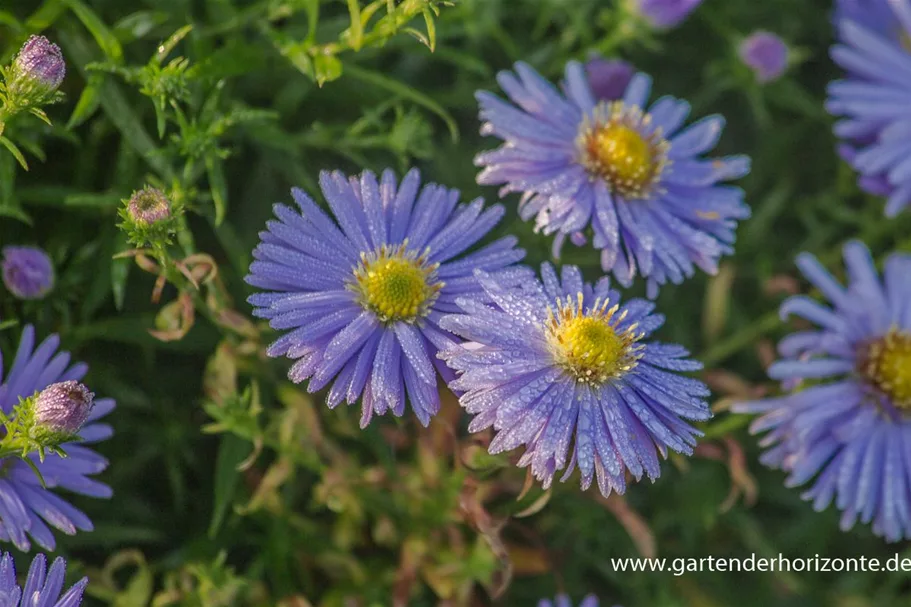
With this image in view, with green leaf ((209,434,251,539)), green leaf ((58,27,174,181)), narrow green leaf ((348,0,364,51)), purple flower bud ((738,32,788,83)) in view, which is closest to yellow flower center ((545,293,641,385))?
narrow green leaf ((348,0,364,51))

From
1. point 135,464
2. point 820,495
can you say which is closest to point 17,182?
point 135,464

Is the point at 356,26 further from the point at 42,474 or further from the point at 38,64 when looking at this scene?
the point at 42,474

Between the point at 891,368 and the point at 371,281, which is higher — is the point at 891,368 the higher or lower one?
the higher one

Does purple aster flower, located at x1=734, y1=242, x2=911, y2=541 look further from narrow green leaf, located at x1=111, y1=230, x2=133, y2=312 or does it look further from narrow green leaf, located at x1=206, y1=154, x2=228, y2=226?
narrow green leaf, located at x1=111, y1=230, x2=133, y2=312

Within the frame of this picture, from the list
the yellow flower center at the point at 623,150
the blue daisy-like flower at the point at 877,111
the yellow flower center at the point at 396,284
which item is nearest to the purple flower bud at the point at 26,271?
the yellow flower center at the point at 396,284

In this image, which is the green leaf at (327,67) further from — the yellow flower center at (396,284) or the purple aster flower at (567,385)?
the purple aster flower at (567,385)

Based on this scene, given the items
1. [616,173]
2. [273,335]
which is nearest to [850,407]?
[616,173]
